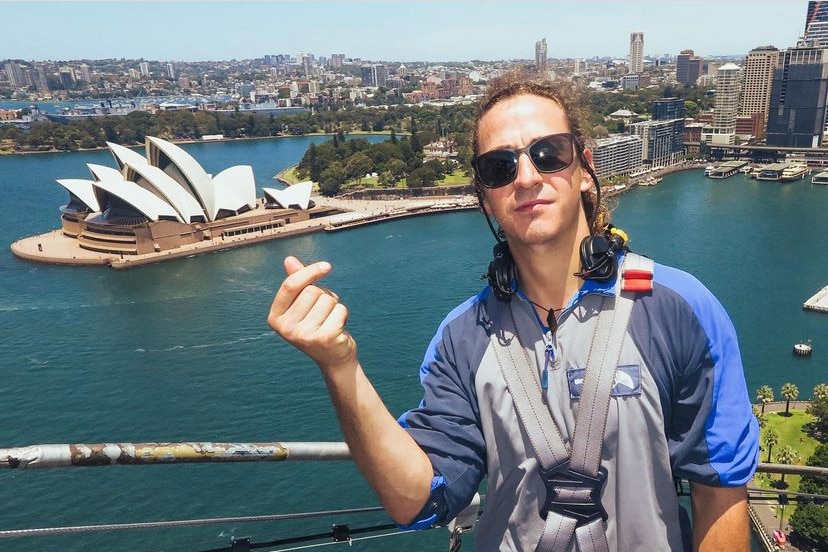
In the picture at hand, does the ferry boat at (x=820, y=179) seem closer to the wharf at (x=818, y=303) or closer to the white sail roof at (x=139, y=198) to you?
the wharf at (x=818, y=303)

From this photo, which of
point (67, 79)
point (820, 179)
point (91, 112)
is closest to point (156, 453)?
point (820, 179)

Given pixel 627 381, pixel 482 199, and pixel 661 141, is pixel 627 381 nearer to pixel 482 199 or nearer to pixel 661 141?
pixel 482 199

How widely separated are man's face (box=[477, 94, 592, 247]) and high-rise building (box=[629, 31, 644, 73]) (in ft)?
184

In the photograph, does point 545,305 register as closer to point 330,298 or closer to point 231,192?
point 330,298

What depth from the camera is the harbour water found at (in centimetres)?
407

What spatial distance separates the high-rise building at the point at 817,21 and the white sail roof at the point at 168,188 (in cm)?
3764

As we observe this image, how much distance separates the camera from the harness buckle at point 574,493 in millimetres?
425

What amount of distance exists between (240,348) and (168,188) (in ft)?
18.9

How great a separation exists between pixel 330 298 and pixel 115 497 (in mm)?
4425

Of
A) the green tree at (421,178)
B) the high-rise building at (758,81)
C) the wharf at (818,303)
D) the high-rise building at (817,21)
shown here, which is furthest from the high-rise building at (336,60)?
the wharf at (818,303)

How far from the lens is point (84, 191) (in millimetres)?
11641

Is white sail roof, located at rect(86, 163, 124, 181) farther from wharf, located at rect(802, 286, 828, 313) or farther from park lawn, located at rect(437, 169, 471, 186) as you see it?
wharf, located at rect(802, 286, 828, 313)

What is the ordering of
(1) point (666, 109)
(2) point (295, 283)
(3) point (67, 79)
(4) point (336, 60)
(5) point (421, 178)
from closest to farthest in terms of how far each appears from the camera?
(2) point (295, 283) < (5) point (421, 178) < (1) point (666, 109) < (3) point (67, 79) < (4) point (336, 60)

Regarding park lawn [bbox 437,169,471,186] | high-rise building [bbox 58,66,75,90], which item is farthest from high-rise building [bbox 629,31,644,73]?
high-rise building [bbox 58,66,75,90]
